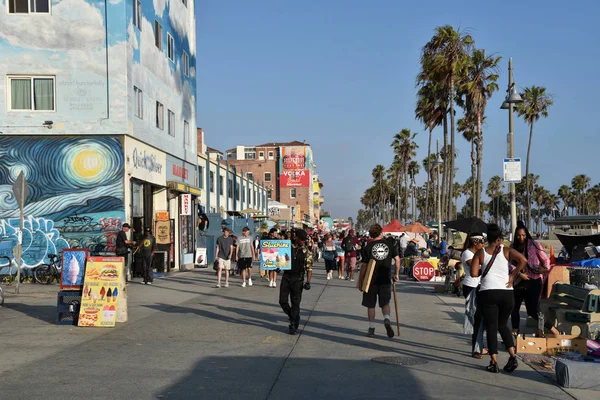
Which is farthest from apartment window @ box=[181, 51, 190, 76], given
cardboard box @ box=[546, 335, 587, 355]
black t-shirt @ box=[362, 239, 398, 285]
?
cardboard box @ box=[546, 335, 587, 355]

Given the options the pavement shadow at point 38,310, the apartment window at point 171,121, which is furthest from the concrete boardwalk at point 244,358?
the apartment window at point 171,121

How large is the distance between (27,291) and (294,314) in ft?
35.0

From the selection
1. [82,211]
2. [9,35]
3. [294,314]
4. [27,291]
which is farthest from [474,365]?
[9,35]

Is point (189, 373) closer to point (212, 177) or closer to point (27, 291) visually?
point (27, 291)

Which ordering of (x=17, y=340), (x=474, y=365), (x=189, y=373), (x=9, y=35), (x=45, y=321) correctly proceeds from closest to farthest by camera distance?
(x=189, y=373)
(x=474, y=365)
(x=17, y=340)
(x=45, y=321)
(x=9, y=35)

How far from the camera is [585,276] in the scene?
11.8 metres

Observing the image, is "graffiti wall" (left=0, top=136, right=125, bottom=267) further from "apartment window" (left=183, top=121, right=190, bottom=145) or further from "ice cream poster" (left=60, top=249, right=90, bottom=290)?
"ice cream poster" (left=60, top=249, right=90, bottom=290)

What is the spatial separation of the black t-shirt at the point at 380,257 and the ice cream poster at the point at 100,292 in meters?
4.56

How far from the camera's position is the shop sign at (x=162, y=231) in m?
26.7

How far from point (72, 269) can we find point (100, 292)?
0.78 meters

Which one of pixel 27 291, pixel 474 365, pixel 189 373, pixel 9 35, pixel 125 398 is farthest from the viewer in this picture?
pixel 9 35

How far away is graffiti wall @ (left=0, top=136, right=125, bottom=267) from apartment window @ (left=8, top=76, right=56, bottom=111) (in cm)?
107

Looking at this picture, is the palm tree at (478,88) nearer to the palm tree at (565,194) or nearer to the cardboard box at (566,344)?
the cardboard box at (566,344)

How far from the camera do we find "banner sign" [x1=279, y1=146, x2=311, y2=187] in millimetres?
97250
